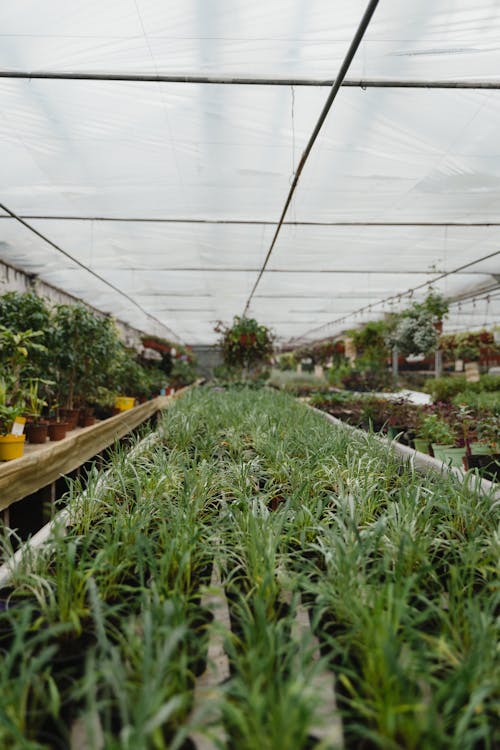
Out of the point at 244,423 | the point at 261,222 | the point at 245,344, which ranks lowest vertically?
the point at 244,423

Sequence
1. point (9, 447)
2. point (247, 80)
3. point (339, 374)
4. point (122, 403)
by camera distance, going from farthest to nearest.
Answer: point (339, 374), point (122, 403), point (247, 80), point (9, 447)

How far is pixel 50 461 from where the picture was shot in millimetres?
3428

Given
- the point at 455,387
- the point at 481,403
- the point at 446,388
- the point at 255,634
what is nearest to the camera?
the point at 255,634

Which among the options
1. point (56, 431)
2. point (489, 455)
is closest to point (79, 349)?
point (56, 431)

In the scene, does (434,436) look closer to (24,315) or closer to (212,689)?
(212,689)

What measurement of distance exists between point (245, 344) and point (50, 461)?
4.91 m

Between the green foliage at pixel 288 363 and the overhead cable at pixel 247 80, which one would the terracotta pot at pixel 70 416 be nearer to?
the overhead cable at pixel 247 80

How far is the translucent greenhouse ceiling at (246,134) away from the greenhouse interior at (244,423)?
21 millimetres

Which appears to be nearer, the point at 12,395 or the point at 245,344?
the point at 12,395

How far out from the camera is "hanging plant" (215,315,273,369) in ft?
26.2

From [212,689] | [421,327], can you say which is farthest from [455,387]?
[212,689]

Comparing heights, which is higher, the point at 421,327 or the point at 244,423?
the point at 421,327

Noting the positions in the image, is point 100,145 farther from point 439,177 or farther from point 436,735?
point 436,735

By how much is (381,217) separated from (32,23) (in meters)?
3.94
